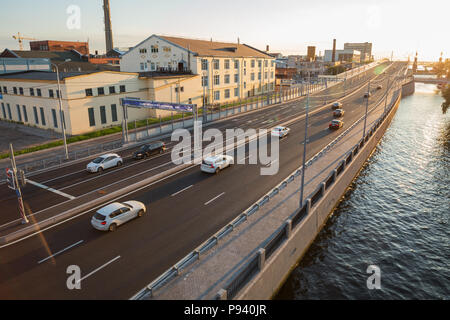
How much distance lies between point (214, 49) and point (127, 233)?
67.2 m

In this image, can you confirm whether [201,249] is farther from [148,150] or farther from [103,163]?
[148,150]

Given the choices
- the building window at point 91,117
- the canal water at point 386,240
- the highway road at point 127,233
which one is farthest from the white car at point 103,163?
the canal water at point 386,240

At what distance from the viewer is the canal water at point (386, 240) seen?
18094 millimetres

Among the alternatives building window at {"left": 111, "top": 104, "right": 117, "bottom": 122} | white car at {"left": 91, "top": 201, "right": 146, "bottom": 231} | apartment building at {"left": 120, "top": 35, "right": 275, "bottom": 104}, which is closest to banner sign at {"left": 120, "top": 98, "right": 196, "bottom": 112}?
building window at {"left": 111, "top": 104, "right": 117, "bottom": 122}

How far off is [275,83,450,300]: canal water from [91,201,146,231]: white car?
423 inches

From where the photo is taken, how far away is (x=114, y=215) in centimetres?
1961

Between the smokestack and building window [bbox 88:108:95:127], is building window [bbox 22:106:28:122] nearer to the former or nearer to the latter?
building window [bbox 88:108:95:127]

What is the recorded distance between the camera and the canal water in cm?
1809

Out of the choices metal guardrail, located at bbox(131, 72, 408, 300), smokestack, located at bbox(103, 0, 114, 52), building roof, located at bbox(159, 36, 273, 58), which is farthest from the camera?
smokestack, located at bbox(103, 0, 114, 52)

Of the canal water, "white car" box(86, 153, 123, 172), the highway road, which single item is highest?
"white car" box(86, 153, 123, 172)

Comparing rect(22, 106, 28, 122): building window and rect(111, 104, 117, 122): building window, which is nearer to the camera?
rect(111, 104, 117, 122): building window

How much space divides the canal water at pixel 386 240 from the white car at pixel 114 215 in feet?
35.2

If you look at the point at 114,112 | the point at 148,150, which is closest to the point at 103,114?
the point at 114,112

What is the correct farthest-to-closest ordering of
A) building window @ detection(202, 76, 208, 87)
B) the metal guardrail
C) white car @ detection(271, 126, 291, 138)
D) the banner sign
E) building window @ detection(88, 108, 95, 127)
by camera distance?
building window @ detection(202, 76, 208, 87) → building window @ detection(88, 108, 95, 127) → white car @ detection(271, 126, 291, 138) → the banner sign → the metal guardrail
